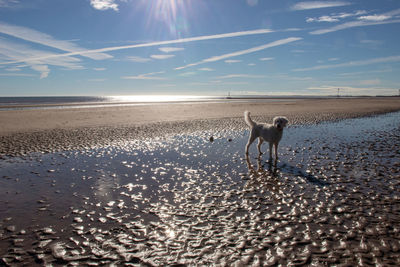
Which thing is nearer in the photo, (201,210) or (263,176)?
(201,210)

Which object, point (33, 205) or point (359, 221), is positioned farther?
point (33, 205)

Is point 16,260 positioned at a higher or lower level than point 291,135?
lower

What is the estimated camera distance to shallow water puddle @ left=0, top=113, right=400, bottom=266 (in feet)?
13.8

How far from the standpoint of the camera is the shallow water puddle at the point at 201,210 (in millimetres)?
4191

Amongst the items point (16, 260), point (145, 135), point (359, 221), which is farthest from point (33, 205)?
point (145, 135)

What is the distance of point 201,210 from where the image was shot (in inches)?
230

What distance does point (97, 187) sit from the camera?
742 cm

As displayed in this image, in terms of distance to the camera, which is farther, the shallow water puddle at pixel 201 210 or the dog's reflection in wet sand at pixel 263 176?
the dog's reflection in wet sand at pixel 263 176

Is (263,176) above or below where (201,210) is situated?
above

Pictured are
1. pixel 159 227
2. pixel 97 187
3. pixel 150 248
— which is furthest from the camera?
pixel 97 187

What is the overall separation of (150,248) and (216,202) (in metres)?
2.36

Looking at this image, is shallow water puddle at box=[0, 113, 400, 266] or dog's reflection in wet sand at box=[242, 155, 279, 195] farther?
dog's reflection in wet sand at box=[242, 155, 279, 195]

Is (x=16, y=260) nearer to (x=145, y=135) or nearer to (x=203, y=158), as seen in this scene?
(x=203, y=158)

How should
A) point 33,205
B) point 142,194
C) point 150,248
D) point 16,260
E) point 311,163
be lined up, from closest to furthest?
point 16,260
point 150,248
point 33,205
point 142,194
point 311,163
